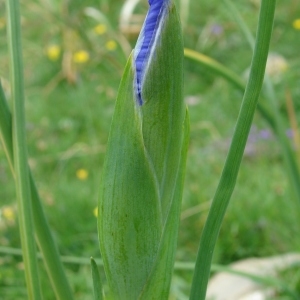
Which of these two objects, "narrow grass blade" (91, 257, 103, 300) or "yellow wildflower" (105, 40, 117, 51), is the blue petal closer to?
"narrow grass blade" (91, 257, 103, 300)

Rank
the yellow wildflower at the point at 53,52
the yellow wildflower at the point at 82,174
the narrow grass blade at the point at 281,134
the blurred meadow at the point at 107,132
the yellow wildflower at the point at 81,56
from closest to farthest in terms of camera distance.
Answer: the narrow grass blade at the point at 281,134
the blurred meadow at the point at 107,132
the yellow wildflower at the point at 82,174
the yellow wildflower at the point at 81,56
the yellow wildflower at the point at 53,52

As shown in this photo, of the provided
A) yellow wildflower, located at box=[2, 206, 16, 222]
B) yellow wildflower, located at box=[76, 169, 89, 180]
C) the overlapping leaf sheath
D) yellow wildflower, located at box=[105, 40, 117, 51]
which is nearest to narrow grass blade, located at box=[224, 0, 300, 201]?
the overlapping leaf sheath

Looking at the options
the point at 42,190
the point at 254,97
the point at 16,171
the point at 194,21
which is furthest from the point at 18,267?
the point at 194,21

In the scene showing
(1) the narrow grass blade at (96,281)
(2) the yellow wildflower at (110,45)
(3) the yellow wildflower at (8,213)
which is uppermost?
(2) the yellow wildflower at (110,45)

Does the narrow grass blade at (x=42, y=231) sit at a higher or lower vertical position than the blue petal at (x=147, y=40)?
lower

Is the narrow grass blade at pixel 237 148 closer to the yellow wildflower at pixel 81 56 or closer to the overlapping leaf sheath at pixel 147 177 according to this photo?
the overlapping leaf sheath at pixel 147 177

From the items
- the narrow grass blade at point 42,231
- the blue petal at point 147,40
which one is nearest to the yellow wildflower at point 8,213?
the narrow grass blade at point 42,231

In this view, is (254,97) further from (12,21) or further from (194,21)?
(194,21)
